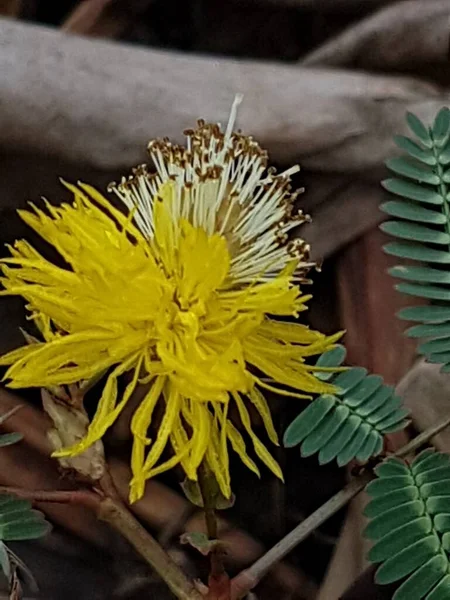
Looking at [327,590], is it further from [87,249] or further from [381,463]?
[87,249]

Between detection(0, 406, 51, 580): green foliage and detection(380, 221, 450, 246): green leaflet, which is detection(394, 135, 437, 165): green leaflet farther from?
detection(0, 406, 51, 580): green foliage

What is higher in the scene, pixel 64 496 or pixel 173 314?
pixel 173 314

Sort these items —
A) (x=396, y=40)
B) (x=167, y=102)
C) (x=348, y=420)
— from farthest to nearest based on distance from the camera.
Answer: (x=396, y=40)
(x=167, y=102)
(x=348, y=420)

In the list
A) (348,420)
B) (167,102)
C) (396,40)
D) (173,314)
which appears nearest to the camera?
(173,314)

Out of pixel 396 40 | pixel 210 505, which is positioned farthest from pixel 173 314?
pixel 396 40

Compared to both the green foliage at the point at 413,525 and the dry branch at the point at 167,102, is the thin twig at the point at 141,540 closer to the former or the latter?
the green foliage at the point at 413,525

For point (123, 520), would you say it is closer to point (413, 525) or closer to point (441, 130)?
point (413, 525)

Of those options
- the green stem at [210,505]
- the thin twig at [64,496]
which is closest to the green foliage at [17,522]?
the thin twig at [64,496]
